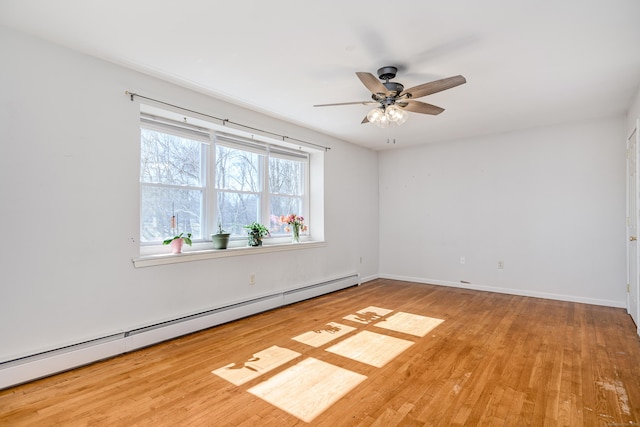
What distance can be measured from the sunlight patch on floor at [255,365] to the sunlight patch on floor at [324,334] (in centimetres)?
27

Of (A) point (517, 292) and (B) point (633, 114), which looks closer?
(B) point (633, 114)

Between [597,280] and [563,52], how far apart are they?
3.29 m

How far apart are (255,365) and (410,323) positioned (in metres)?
1.82

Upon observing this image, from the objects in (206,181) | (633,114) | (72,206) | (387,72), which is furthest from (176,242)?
(633,114)

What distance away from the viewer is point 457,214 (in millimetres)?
5453

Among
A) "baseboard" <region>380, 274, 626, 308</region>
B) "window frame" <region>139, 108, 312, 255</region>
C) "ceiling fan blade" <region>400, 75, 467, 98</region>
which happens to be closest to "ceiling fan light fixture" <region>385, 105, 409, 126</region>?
"ceiling fan blade" <region>400, 75, 467, 98</region>

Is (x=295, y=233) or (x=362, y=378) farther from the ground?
(x=295, y=233)

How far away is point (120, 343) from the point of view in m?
2.73

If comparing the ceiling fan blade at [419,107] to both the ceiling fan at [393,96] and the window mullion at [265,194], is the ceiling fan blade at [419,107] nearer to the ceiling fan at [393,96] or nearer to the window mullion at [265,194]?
the ceiling fan at [393,96]

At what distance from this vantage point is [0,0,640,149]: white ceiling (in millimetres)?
2041

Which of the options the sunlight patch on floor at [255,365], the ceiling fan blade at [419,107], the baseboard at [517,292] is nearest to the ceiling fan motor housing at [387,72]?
the ceiling fan blade at [419,107]

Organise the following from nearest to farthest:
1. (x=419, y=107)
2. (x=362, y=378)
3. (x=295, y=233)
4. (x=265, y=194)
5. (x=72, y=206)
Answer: (x=362, y=378) → (x=72, y=206) → (x=419, y=107) → (x=265, y=194) → (x=295, y=233)

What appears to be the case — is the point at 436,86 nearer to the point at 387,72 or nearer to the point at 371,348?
the point at 387,72

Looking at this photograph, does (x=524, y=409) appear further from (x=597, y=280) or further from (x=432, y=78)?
(x=597, y=280)
